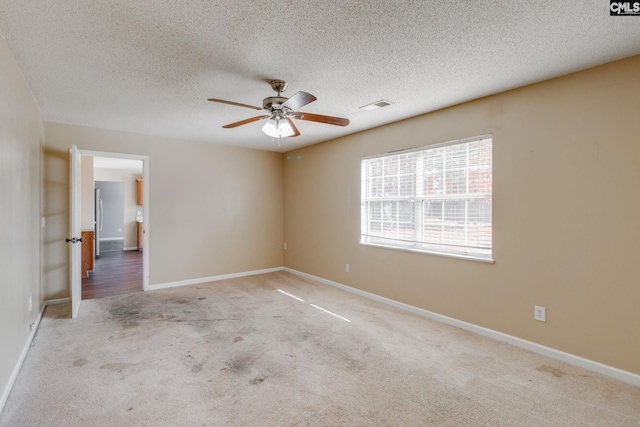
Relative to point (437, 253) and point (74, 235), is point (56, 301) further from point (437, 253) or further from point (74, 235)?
point (437, 253)

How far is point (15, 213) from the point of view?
2350 millimetres

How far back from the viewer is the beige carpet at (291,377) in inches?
75.0

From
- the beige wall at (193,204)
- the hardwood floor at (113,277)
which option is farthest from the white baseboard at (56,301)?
the hardwood floor at (113,277)

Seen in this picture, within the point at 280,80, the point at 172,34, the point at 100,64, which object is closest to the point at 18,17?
the point at 100,64

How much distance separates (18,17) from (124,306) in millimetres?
3258

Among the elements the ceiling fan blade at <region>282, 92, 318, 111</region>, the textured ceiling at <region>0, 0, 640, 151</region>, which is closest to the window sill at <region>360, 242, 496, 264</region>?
the textured ceiling at <region>0, 0, 640, 151</region>

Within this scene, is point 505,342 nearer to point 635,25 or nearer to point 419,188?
point 419,188

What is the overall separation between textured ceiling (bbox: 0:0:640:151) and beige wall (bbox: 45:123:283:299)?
119 centimetres

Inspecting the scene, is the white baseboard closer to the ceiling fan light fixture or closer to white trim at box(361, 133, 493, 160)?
the ceiling fan light fixture

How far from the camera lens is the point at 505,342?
2.93 meters

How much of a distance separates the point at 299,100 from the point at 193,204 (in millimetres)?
3533

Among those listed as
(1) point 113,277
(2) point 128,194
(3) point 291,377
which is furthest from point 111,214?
(3) point 291,377

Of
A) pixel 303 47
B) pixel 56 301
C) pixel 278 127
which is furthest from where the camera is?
pixel 56 301

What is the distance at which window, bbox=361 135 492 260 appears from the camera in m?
3.18
